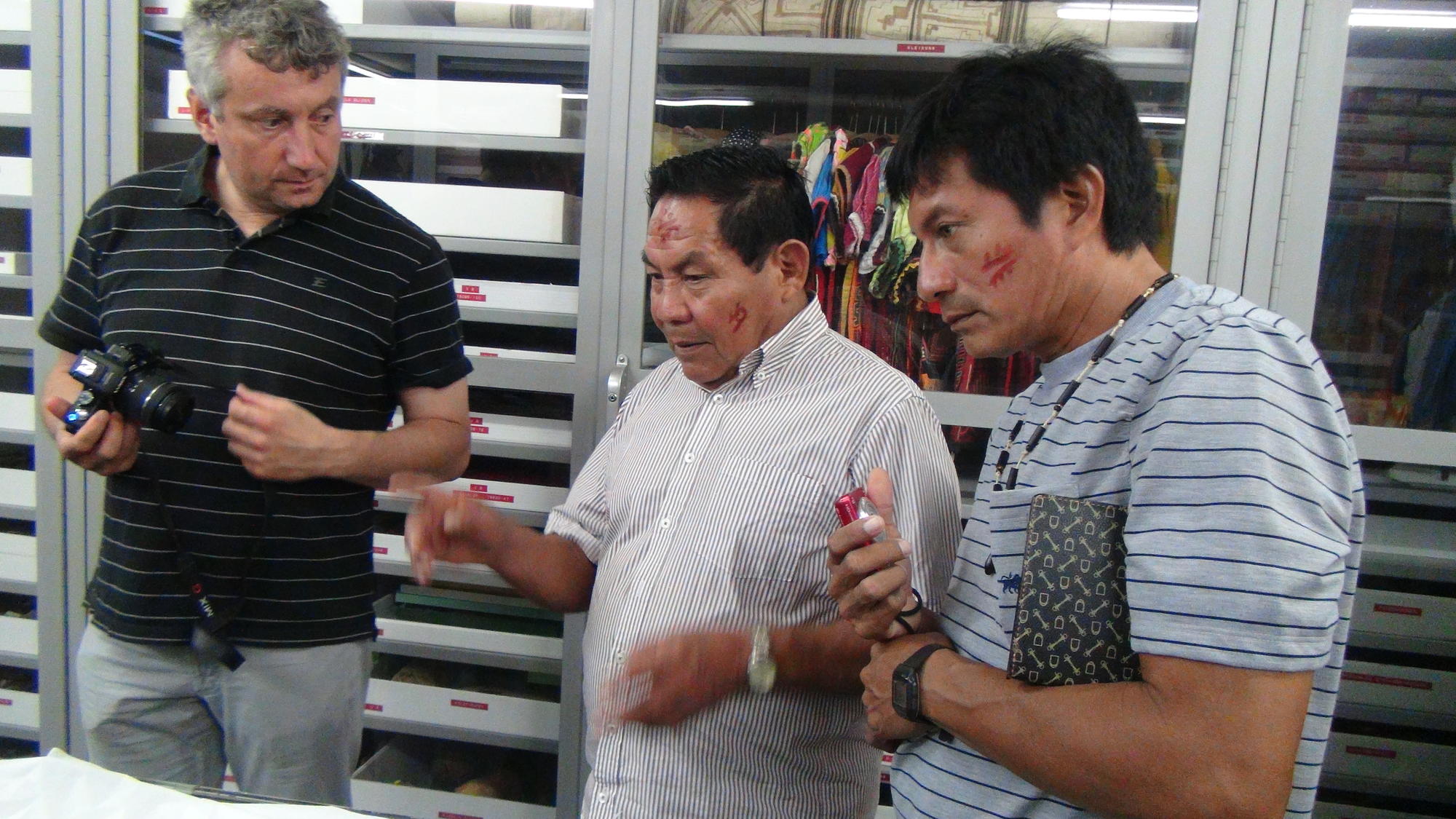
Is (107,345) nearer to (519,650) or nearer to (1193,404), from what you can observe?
(519,650)

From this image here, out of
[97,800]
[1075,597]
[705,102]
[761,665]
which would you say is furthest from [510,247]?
[1075,597]

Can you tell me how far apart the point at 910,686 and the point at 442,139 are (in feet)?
6.02

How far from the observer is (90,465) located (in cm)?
136

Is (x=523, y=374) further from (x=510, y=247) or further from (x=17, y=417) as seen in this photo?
(x=17, y=417)

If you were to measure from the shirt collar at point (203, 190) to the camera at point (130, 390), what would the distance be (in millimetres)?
272

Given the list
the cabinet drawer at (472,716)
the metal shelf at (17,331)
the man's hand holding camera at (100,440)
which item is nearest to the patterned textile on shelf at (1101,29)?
the man's hand holding camera at (100,440)

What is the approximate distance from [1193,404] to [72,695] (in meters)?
2.74

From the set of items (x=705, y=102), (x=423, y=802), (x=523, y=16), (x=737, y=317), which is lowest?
(x=423, y=802)

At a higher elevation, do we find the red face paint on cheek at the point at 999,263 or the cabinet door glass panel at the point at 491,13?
the cabinet door glass panel at the point at 491,13

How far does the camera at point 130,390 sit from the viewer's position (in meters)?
1.25

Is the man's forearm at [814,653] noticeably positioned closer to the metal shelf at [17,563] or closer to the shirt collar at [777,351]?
the shirt collar at [777,351]

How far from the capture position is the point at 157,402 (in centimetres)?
125

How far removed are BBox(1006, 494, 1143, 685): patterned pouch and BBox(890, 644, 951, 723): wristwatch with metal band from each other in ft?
0.41

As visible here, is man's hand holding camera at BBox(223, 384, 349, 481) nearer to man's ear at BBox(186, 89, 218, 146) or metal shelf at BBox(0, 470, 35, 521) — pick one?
man's ear at BBox(186, 89, 218, 146)
